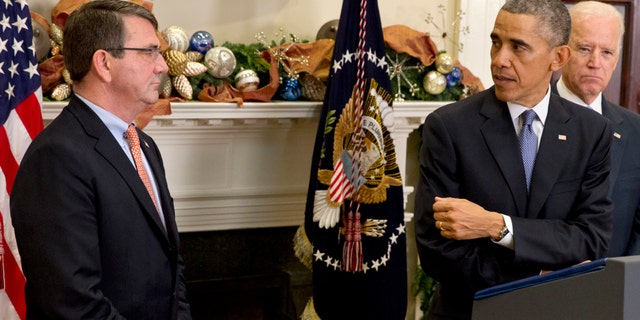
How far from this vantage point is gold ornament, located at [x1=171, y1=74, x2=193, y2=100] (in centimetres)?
A: 365

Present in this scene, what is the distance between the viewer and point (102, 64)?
2.17 metres

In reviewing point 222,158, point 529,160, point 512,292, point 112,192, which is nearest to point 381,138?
point 222,158

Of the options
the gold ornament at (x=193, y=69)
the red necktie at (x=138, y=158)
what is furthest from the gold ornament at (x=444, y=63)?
the red necktie at (x=138, y=158)

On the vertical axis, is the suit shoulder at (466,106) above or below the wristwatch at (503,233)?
above

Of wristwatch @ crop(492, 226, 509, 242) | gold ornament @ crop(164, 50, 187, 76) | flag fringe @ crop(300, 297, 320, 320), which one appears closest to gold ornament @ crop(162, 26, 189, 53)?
gold ornament @ crop(164, 50, 187, 76)

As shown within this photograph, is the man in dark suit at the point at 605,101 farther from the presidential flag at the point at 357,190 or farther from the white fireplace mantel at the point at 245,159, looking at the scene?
the white fireplace mantel at the point at 245,159

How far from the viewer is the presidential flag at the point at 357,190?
146 inches

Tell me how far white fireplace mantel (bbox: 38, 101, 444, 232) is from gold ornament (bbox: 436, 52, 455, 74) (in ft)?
0.54

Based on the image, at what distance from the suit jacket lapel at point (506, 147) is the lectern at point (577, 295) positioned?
0.50m

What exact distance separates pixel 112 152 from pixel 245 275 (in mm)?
2279

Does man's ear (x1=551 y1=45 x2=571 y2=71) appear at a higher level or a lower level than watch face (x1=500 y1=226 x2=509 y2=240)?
higher

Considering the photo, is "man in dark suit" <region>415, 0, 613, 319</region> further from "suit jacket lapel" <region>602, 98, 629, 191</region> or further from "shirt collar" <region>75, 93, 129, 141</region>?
"shirt collar" <region>75, 93, 129, 141</region>

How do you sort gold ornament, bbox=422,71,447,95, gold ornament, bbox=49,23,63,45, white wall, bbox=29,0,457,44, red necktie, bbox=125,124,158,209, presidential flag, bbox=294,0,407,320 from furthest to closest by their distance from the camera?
gold ornament, bbox=422,71,447,95, white wall, bbox=29,0,457,44, presidential flag, bbox=294,0,407,320, gold ornament, bbox=49,23,63,45, red necktie, bbox=125,124,158,209

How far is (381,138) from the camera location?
3.74m
